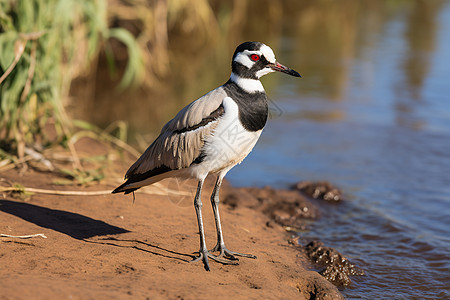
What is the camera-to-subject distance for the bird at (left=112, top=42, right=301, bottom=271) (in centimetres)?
383

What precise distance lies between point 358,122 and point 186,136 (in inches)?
214

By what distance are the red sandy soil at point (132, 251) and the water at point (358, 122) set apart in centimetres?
65

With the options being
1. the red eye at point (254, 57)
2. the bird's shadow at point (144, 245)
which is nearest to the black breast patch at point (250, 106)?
the red eye at point (254, 57)

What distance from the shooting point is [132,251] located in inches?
151

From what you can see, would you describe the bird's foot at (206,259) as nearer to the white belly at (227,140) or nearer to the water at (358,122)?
the white belly at (227,140)

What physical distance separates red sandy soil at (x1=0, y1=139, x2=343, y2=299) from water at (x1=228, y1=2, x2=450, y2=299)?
66 cm

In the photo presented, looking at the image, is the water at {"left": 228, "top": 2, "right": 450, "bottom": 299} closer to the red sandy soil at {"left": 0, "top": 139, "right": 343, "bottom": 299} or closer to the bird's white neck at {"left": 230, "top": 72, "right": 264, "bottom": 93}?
the red sandy soil at {"left": 0, "top": 139, "right": 343, "bottom": 299}

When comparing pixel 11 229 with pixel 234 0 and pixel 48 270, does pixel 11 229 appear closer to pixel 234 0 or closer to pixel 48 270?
pixel 48 270

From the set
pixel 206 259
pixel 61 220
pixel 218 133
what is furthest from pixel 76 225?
pixel 218 133

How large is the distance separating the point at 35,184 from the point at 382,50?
10.5 metres

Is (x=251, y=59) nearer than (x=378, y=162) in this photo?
Yes

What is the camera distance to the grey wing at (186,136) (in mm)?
3883

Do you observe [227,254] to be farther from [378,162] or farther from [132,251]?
[378,162]

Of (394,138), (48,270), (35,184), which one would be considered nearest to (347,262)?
(48,270)
